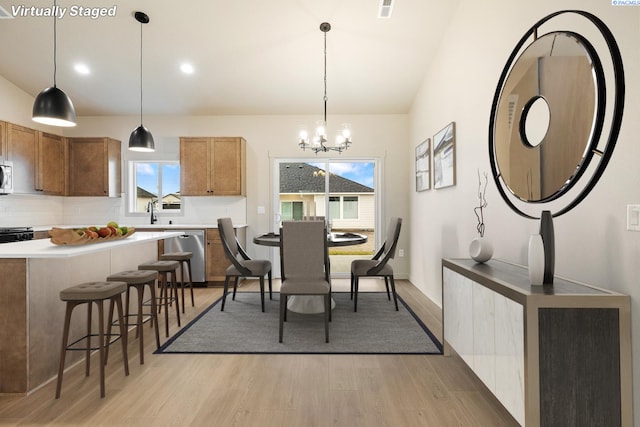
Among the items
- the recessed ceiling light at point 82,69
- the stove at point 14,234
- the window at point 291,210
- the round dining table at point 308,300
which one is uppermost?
the recessed ceiling light at point 82,69

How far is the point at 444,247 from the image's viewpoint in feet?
12.6

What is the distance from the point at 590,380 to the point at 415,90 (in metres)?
4.32

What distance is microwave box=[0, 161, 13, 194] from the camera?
4.18 meters

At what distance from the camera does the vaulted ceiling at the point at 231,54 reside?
3.68m

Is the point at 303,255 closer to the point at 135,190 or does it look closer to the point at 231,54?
the point at 231,54

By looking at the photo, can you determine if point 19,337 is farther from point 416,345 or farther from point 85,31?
point 85,31

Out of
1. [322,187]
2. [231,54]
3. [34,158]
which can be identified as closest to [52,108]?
[231,54]

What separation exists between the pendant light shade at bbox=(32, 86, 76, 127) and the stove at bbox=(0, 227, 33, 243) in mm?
2470

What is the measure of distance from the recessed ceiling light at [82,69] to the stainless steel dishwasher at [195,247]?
2.43 meters

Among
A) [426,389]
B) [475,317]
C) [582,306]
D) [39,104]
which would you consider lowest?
[426,389]

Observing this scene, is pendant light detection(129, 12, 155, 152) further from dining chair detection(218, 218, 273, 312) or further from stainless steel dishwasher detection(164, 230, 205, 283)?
stainless steel dishwasher detection(164, 230, 205, 283)

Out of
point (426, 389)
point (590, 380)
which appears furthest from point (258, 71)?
point (590, 380)

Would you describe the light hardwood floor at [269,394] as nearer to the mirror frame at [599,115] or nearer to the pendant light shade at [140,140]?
the mirror frame at [599,115]

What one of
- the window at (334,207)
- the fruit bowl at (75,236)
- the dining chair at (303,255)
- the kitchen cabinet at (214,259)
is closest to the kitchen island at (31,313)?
the fruit bowl at (75,236)
